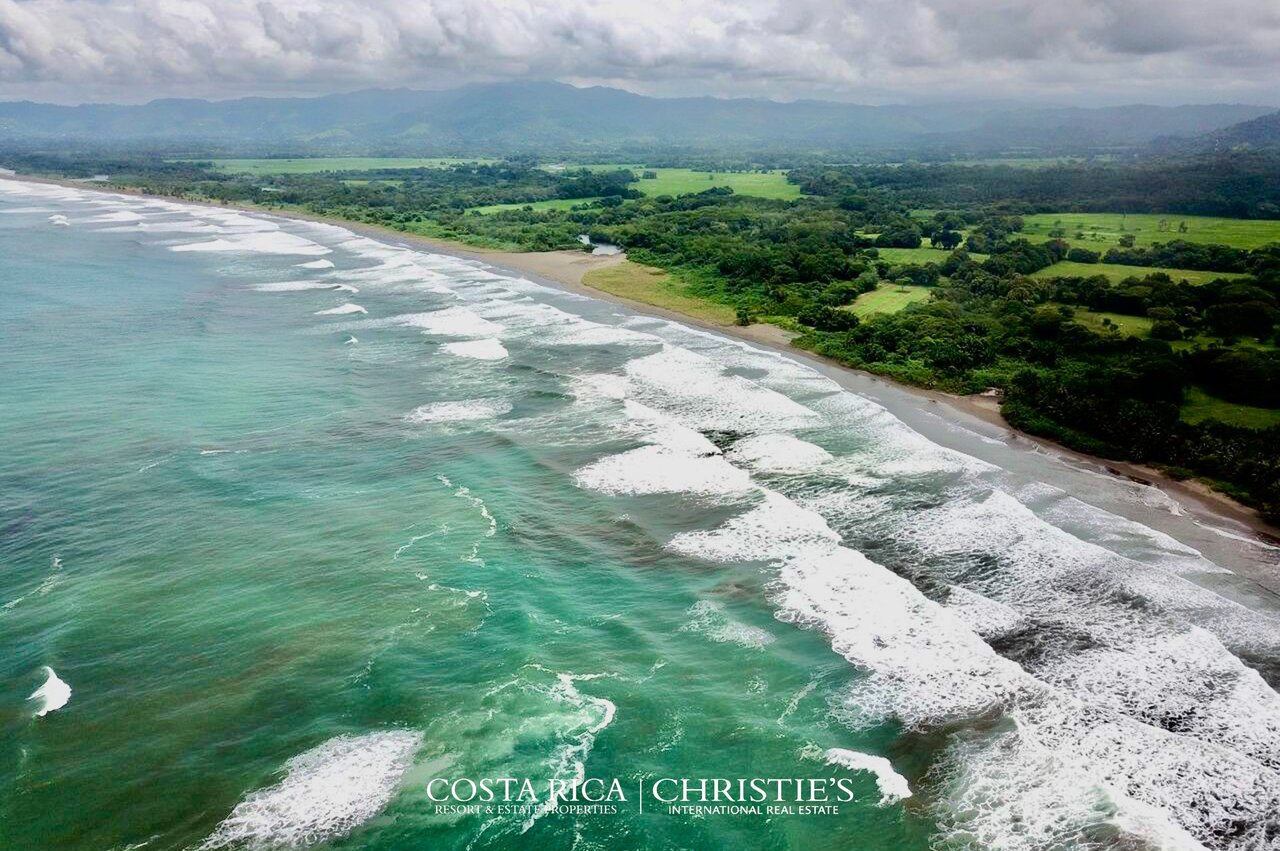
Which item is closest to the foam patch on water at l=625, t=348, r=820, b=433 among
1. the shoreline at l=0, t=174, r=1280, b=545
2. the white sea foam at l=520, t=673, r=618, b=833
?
the shoreline at l=0, t=174, r=1280, b=545

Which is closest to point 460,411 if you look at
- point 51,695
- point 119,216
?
point 51,695

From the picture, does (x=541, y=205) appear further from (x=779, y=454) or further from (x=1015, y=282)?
(x=779, y=454)

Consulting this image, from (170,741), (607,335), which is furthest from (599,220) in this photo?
(170,741)

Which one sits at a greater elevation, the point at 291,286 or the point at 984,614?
the point at 291,286

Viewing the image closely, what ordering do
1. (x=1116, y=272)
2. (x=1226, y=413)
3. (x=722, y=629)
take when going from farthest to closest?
(x=1116, y=272), (x=1226, y=413), (x=722, y=629)

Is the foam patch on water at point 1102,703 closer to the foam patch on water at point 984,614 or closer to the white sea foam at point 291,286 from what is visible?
the foam patch on water at point 984,614

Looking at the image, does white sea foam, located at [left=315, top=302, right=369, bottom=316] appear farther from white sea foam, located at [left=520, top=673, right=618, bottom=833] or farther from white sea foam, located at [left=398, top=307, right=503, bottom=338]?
white sea foam, located at [left=520, top=673, right=618, bottom=833]

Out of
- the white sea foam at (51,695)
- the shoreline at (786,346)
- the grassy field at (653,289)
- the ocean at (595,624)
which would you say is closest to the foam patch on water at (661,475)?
the ocean at (595,624)
